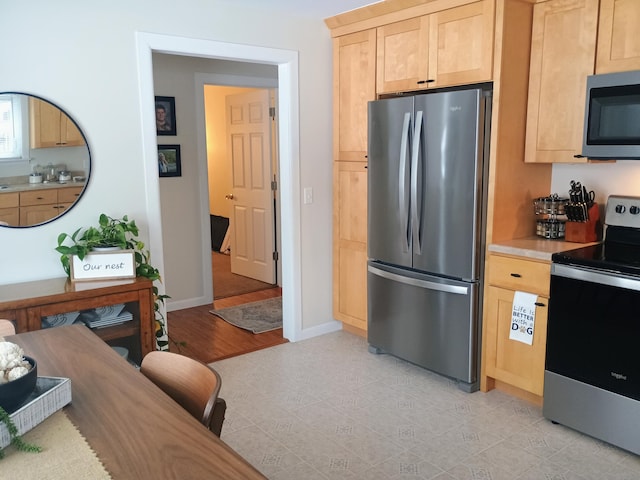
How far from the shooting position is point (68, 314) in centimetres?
285

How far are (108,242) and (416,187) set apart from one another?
→ 181 cm

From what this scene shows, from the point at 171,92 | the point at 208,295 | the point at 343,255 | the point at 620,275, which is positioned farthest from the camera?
the point at 208,295

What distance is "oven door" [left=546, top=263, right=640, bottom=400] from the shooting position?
2516mm

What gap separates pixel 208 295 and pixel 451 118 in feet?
9.92

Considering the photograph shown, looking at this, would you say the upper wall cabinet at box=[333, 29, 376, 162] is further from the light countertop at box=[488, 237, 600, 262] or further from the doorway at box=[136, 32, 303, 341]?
the light countertop at box=[488, 237, 600, 262]

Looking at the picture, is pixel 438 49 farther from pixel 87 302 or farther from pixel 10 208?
pixel 10 208

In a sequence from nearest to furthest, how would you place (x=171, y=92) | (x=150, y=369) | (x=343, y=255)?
(x=150, y=369), (x=343, y=255), (x=171, y=92)

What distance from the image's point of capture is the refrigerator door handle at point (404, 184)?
333cm

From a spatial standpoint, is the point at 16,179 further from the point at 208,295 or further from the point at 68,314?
the point at 208,295

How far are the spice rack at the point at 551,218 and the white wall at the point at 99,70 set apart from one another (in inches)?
81.0

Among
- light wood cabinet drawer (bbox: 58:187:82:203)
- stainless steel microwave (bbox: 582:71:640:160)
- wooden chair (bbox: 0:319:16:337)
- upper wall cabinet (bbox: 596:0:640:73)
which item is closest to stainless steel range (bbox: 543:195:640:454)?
stainless steel microwave (bbox: 582:71:640:160)

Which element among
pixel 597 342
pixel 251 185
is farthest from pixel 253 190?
pixel 597 342

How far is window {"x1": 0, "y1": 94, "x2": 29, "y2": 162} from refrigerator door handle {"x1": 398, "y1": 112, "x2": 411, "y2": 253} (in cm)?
213

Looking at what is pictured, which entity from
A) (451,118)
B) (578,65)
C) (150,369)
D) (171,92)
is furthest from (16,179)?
(578,65)
